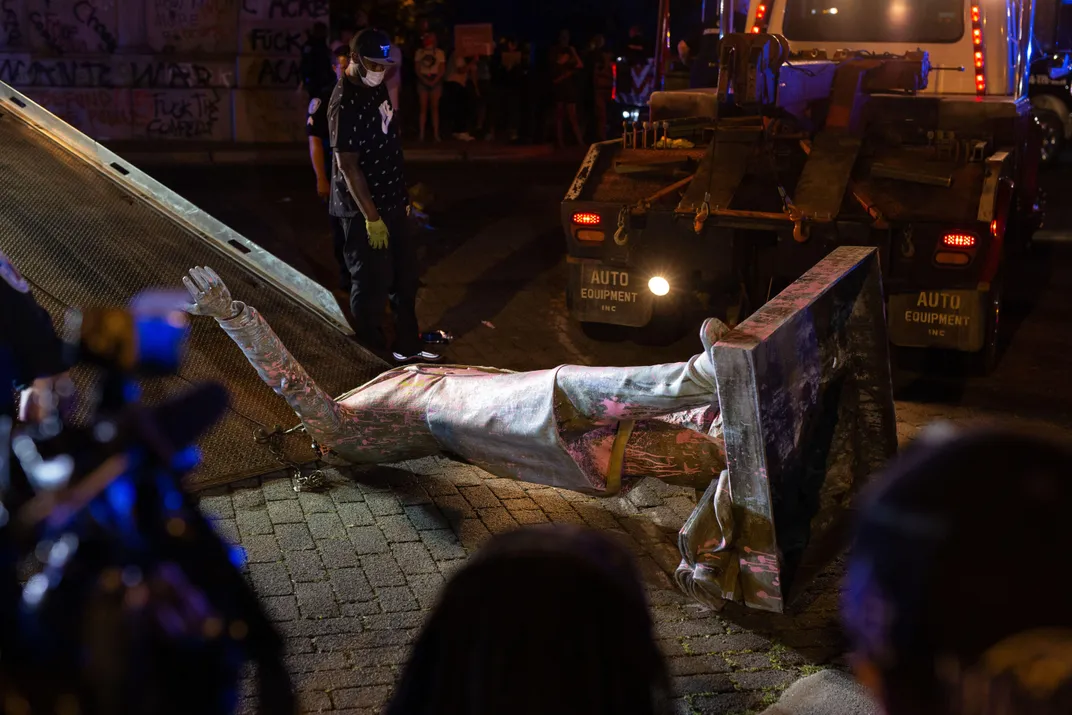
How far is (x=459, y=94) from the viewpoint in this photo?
61.0 feet

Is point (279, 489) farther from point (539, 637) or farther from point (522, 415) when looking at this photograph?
point (539, 637)

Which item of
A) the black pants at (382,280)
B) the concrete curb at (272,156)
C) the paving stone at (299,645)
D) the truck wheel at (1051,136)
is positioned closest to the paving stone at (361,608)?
the paving stone at (299,645)

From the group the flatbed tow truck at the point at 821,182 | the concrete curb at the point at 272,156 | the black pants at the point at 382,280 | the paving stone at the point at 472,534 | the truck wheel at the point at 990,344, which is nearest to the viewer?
the paving stone at the point at 472,534

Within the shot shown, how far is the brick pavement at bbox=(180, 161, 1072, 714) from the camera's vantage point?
3594 millimetres

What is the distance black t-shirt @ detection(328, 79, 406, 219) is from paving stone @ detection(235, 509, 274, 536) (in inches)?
92.0

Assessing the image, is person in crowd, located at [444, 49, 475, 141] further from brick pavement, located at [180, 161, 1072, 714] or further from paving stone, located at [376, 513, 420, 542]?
paving stone, located at [376, 513, 420, 542]

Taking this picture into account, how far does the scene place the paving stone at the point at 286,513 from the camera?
4633mm

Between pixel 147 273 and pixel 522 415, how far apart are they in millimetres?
2877

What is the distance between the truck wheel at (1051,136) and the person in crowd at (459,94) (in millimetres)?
8709

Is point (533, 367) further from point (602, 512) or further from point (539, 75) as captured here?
point (539, 75)

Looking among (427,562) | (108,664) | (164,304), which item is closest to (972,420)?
(427,562)

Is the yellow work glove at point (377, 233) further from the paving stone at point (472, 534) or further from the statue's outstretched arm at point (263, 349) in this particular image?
the paving stone at point (472, 534)

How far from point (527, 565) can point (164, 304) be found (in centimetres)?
→ 134

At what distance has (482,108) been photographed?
18.6 m
